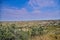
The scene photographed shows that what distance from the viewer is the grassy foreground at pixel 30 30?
84.7 inches

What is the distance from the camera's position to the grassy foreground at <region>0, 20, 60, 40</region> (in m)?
2.15

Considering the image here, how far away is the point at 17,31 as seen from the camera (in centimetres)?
219

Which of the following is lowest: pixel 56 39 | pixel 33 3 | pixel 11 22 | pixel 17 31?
pixel 56 39

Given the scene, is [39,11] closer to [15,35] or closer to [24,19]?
[24,19]

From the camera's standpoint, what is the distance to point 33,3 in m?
2.23

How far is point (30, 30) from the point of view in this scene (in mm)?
2188

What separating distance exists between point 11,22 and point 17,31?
0.18m

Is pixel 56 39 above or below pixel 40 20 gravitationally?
below

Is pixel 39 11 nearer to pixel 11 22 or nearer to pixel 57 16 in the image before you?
pixel 57 16

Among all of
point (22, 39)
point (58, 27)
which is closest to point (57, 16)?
point (58, 27)

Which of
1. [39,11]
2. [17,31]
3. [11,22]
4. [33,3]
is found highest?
[33,3]

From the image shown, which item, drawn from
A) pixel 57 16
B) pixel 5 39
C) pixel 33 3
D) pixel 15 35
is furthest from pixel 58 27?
pixel 5 39

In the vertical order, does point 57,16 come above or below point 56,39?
above

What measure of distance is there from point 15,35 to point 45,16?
1.87 feet
